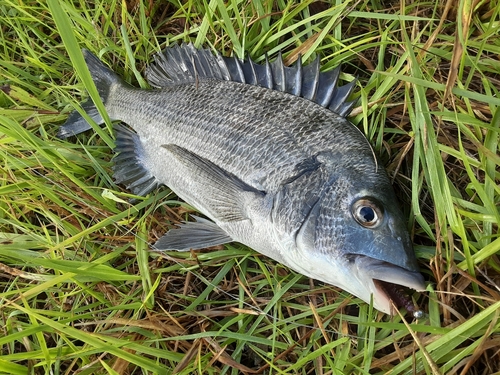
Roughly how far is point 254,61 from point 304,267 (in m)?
1.29

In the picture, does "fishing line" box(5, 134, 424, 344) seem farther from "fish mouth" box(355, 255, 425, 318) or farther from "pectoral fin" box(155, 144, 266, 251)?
"fish mouth" box(355, 255, 425, 318)

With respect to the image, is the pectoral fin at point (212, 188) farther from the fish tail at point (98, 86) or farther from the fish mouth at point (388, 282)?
the fish tail at point (98, 86)

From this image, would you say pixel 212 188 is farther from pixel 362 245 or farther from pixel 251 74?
pixel 362 245

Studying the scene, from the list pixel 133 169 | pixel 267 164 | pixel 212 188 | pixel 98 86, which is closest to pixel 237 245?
pixel 212 188

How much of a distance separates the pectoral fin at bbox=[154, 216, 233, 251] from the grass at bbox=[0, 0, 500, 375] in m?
0.09

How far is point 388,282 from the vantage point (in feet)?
5.74

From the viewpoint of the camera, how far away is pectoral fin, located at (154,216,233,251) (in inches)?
88.4

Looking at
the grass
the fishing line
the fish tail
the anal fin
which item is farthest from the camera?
the fish tail

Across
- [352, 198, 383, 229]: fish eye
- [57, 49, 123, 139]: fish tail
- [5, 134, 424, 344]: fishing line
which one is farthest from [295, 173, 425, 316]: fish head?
[57, 49, 123, 139]: fish tail

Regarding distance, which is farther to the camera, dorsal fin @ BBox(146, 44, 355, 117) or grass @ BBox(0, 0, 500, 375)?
dorsal fin @ BBox(146, 44, 355, 117)

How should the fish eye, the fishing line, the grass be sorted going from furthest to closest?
the fishing line
the grass
the fish eye

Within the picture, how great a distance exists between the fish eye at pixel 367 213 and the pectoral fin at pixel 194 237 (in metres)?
0.76

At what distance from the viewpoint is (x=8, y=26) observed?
2953 millimetres

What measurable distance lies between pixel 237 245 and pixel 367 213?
2.81 feet
